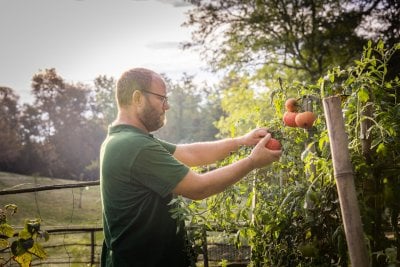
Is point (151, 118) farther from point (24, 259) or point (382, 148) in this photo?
point (24, 259)

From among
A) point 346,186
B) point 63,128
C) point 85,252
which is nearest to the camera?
point 346,186

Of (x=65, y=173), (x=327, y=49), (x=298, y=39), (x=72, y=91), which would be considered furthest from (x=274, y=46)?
(x=72, y=91)

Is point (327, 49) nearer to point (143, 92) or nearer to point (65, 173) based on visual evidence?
point (143, 92)

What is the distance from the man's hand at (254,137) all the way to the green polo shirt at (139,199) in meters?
0.66

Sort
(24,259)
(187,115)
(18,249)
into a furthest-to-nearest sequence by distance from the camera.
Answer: (187,115)
(24,259)
(18,249)

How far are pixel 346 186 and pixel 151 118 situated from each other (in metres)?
1.37

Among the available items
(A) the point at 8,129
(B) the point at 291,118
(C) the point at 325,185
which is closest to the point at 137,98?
(B) the point at 291,118

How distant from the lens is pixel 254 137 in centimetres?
255

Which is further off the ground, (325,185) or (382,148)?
(382,148)

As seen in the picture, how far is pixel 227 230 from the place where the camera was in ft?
9.13

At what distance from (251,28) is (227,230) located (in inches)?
595

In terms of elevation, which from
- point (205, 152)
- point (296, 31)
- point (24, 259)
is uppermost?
point (296, 31)

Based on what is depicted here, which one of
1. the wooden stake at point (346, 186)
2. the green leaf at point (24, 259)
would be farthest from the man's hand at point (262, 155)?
the green leaf at point (24, 259)

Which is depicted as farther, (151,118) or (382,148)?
(151,118)
